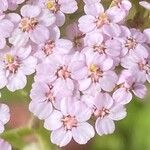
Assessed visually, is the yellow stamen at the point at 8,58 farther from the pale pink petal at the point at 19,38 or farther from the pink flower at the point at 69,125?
the pink flower at the point at 69,125

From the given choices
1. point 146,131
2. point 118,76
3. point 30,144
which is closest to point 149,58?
point 118,76

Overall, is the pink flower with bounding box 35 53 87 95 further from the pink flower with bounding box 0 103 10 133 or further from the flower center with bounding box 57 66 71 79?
the pink flower with bounding box 0 103 10 133

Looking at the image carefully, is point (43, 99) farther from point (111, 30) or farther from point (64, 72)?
point (111, 30)

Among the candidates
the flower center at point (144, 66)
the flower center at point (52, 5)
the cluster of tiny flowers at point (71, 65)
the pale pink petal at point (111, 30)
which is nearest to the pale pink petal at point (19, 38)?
the cluster of tiny flowers at point (71, 65)

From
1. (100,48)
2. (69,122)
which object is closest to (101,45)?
(100,48)

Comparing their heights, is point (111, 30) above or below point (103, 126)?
above

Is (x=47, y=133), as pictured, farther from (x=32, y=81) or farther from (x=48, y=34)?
(x=48, y=34)
